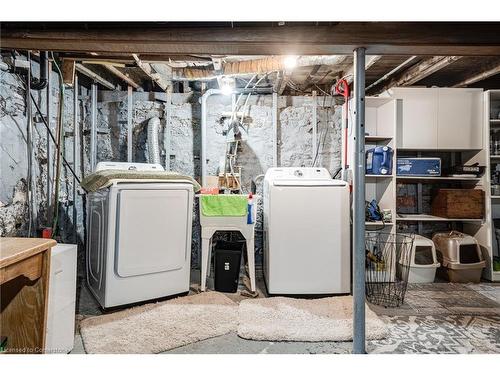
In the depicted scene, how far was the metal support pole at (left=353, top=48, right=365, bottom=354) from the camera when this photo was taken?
1749 mm

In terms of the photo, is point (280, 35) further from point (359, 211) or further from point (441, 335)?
point (441, 335)

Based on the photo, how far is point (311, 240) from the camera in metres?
2.76

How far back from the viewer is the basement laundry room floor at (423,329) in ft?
6.40

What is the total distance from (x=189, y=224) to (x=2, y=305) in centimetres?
154

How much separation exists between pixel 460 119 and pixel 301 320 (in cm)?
288

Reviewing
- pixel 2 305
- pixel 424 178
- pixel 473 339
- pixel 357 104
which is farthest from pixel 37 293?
pixel 424 178

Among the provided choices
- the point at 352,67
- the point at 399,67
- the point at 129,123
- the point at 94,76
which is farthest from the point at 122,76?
the point at 399,67

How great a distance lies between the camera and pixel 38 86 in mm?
2592

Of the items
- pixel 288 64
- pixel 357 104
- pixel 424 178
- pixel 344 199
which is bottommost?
pixel 344 199

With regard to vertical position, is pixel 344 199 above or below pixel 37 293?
above

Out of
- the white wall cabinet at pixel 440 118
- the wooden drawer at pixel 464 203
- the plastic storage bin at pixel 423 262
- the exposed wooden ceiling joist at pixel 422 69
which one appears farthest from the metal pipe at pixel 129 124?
the wooden drawer at pixel 464 203

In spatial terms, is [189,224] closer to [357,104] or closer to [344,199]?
[344,199]

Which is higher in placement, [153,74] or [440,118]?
[153,74]

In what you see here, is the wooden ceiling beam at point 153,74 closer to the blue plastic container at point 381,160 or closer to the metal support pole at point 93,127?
the metal support pole at point 93,127
